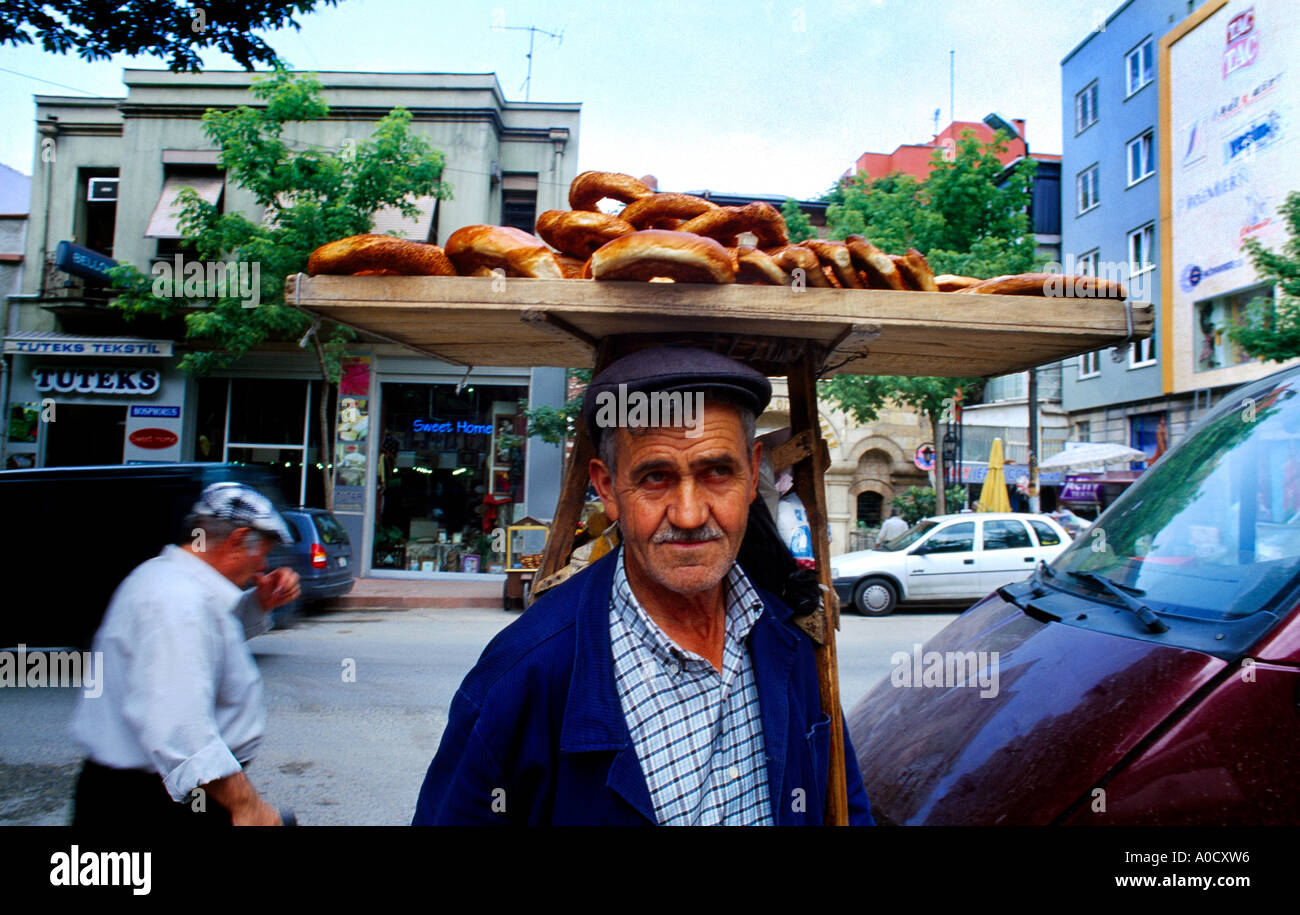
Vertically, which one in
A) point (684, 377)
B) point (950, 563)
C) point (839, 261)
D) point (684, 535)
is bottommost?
point (950, 563)

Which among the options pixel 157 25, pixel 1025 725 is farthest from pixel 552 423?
pixel 1025 725

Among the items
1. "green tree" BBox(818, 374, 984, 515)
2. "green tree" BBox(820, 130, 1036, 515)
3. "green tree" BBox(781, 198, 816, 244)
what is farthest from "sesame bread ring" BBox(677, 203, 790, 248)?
"green tree" BBox(781, 198, 816, 244)

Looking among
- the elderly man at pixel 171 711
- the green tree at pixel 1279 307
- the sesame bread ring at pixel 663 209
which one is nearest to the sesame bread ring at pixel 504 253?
the sesame bread ring at pixel 663 209

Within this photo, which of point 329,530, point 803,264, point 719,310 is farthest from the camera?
point 329,530

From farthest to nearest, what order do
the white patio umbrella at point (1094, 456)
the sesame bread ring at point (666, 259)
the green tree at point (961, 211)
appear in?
the white patio umbrella at point (1094, 456), the green tree at point (961, 211), the sesame bread ring at point (666, 259)

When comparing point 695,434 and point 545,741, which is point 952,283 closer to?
point 695,434

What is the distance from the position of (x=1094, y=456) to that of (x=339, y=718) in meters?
18.5

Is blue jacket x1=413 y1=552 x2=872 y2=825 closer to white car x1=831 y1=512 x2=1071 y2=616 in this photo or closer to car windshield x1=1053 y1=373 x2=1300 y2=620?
car windshield x1=1053 y1=373 x2=1300 y2=620

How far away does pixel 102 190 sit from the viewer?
1620cm

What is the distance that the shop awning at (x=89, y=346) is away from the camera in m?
15.3

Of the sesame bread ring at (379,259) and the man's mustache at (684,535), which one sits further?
the sesame bread ring at (379,259)

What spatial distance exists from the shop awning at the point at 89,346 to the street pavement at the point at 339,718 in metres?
8.53

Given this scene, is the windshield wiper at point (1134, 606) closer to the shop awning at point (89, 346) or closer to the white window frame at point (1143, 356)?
Result: the shop awning at point (89, 346)
